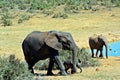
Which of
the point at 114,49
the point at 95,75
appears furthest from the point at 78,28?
the point at 95,75

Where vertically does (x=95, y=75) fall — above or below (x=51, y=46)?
below

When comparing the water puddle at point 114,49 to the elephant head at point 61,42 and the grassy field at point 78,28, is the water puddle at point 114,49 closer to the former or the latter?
the grassy field at point 78,28

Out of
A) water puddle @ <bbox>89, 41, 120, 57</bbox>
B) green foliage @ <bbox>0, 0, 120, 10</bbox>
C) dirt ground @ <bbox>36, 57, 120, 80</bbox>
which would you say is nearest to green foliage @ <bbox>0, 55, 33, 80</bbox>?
dirt ground @ <bbox>36, 57, 120, 80</bbox>

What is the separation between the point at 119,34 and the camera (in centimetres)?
2859

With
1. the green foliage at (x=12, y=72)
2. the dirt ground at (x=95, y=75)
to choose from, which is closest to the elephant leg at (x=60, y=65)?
the dirt ground at (x=95, y=75)

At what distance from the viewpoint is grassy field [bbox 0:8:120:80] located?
20.9 metres

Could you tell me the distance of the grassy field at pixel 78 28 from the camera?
20867 millimetres

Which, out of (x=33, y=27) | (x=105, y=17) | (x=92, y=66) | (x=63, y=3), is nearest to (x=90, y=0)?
(x=63, y=3)

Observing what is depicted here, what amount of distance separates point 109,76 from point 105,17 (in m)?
26.5

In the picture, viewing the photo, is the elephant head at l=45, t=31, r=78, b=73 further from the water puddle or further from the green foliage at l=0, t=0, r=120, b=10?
the green foliage at l=0, t=0, r=120, b=10

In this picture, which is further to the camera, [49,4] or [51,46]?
[49,4]

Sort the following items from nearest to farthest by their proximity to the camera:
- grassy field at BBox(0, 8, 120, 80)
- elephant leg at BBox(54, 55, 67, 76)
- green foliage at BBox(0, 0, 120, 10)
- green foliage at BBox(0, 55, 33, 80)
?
1. green foliage at BBox(0, 55, 33, 80)
2. elephant leg at BBox(54, 55, 67, 76)
3. grassy field at BBox(0, 8, 120, 80)
4. green foliage at BBox(0, 0, 120, 10)

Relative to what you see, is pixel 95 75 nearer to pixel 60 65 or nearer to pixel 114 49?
pixel 60 65

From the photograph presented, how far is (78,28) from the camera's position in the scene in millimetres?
31906
